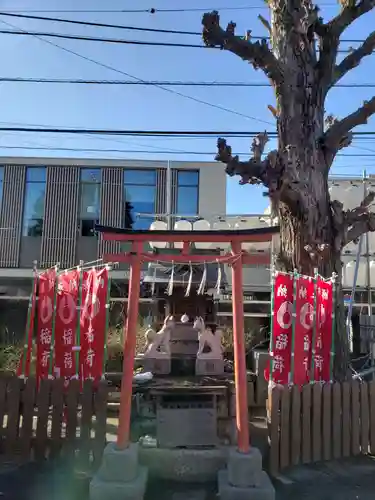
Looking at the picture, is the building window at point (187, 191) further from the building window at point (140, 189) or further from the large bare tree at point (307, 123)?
the large bare tree at point (307, 123)

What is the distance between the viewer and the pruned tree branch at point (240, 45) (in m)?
6.59

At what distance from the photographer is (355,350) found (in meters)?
11.7

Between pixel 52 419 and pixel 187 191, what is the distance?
15216 mm

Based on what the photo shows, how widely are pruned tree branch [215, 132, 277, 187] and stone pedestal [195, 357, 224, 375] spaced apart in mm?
2540

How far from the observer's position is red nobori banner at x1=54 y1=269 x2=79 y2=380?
625cm

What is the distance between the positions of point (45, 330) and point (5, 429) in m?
1.32

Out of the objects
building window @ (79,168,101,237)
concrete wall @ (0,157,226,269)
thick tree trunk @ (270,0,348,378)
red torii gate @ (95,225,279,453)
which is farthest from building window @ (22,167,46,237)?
red torii gate @ (95,225,279,453)

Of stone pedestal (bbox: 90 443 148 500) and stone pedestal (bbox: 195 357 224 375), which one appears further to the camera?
stone pedestal (bbox: 195 357 224 375)

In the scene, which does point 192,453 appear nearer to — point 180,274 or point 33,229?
point 180,274

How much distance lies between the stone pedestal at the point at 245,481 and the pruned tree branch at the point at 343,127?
4.61 meters

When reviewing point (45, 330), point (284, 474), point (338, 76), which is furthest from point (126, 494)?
point (338, 76)

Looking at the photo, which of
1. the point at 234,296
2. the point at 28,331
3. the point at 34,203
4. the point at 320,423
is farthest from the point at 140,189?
the point at 320,423

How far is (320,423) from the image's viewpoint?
19.7ft

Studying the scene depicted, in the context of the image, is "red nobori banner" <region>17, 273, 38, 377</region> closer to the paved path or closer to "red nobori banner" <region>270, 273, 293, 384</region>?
"red nobori banner" <region>270, 273, 293, 384</region>
